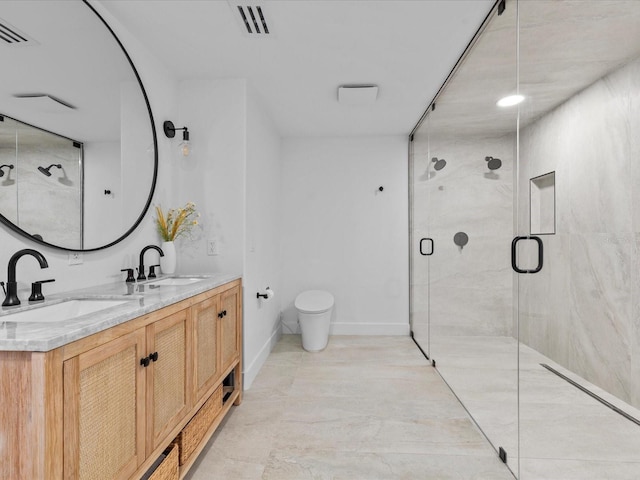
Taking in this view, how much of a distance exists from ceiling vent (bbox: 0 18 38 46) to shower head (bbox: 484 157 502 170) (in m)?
2.18

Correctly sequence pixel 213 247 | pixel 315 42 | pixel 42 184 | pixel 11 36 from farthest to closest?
pixel 213 247
pixel 315 42
pixel 42 184
pixel 11 36

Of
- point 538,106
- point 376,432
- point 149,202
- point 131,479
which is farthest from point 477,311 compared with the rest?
point 149,202

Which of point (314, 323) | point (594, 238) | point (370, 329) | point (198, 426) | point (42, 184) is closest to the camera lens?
point (594, 238)

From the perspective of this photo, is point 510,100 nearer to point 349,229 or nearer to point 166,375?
point 166,375

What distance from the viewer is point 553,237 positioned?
1414 mm

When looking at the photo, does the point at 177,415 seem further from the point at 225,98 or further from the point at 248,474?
the point at 225,98

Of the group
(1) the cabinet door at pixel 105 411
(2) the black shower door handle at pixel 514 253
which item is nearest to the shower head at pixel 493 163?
(2) the black shower door handle at pixel 514 253

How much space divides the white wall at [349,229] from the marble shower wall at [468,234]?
0.72 meters

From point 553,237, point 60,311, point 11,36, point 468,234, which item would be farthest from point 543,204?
point 11,36

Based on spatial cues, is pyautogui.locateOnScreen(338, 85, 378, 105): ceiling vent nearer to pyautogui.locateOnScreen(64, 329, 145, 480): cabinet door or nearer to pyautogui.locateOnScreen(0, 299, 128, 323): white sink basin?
pyautogui.locateOnScreen(0, 299, 128, 323): white sink basin

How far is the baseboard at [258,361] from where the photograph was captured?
2723 millimetres

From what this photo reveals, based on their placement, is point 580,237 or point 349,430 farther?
point 349,430

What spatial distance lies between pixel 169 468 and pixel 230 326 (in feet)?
3.08

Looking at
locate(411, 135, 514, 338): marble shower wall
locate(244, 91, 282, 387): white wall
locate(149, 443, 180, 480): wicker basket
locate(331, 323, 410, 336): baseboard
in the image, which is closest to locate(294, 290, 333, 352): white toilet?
locate(244, 91, 282, 387): white wall
